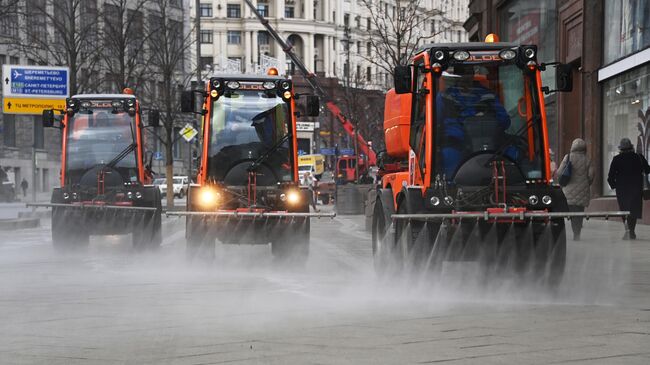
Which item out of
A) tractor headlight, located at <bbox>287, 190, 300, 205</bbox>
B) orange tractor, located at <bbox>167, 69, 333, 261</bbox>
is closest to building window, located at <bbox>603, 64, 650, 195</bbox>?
orange tractor, located at <bbox>167, 69, 333, 261</bbox>

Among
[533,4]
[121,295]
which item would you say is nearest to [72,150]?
[121,295]

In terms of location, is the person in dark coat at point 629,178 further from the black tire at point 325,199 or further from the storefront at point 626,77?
the black tire at point 325,199

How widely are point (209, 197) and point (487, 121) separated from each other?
17.5 feet

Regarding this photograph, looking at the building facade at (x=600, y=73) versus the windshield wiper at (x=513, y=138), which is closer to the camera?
the windshield wiper at (x=513, y=138)

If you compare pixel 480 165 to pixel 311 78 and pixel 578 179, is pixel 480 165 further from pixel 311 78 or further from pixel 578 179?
pixel 311 78

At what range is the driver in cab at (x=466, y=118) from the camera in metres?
11.8

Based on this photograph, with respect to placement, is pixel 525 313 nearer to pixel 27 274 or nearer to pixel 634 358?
pixel 634 358

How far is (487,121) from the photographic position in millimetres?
11883

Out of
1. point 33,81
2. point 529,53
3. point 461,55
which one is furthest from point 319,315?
point 33,81

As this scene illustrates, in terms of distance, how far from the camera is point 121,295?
37.7ft

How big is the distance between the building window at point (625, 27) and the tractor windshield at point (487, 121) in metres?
12.4

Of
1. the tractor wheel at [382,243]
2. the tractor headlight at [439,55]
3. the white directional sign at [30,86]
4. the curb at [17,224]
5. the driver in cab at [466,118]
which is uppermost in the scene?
the white directional sign at [30,86]

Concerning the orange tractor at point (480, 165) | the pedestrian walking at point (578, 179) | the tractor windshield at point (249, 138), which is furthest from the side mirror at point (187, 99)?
the pedestrian walking at point (578, 179)

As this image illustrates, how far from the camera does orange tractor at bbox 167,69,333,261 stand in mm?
15719
